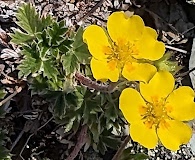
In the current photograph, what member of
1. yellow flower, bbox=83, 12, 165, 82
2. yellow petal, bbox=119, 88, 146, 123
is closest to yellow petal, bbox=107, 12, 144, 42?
yellow flower, bbox=83, 12, 165, 82

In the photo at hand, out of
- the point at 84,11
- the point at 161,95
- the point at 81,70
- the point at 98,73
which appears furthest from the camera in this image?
the point at 84,11

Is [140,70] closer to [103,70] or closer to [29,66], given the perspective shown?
[103,70]

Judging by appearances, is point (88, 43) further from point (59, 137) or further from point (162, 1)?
point (162, 1)

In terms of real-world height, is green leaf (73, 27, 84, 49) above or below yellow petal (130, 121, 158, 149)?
above

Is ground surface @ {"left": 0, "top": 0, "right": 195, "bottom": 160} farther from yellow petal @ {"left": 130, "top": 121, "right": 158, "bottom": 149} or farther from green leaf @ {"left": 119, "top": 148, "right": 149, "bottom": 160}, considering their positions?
yellow petal @ {"left": 130, "top": 121, "right": 158, "bottom": 149}

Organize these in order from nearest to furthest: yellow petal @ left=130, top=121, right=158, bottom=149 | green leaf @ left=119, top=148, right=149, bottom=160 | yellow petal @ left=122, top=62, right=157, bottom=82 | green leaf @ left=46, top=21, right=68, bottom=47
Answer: yellow petal @ left=130, top=121, right=158, bottom=149
yellow petal @ left=122, top=62, right=157, bottom=82
green leaf @ left=46, top=21, right=68, bottom=47
green leaf @ left=119, top=148, right=149, bottom=160

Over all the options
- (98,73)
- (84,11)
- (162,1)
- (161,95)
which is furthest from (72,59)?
(162,1)

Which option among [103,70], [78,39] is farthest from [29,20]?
[103,70]
